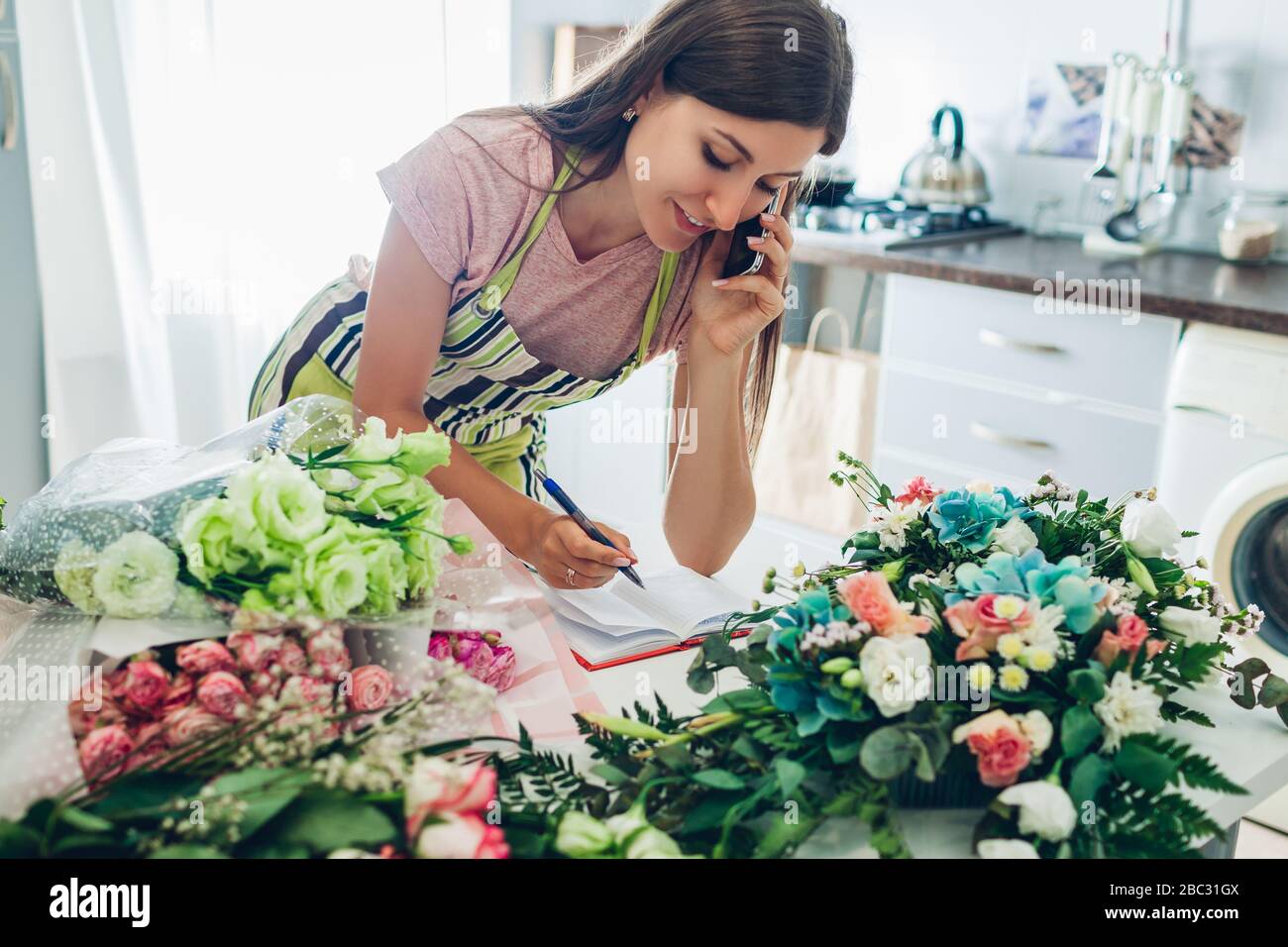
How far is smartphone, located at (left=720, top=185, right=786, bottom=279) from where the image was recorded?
1.44 m

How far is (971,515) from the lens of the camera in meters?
1.03

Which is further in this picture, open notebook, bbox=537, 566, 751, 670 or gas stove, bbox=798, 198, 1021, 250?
gas stove, bbox=798, 198, 1021, 250

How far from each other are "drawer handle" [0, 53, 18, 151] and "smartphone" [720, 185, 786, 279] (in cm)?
174

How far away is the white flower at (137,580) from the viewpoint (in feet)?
2.63

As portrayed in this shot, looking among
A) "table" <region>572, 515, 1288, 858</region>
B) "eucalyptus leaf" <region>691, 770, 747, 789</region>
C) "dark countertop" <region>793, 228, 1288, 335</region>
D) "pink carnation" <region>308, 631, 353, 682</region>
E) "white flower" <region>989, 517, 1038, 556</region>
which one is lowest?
"table" <region>572, 515, 1288, 858</region>

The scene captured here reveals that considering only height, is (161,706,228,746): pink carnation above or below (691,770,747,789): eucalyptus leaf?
above

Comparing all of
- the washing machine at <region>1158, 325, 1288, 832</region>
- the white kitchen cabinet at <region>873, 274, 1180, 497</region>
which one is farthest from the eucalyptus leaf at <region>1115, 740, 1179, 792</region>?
the white kitchen cabinet at <region>873, 274, 1180, 497</region>

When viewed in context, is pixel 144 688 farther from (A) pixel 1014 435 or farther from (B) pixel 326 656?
(A) pixel 1014 435

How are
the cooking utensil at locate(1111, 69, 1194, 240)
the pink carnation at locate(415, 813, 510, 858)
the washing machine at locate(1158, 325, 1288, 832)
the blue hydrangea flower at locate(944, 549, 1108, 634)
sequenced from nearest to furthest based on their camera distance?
the pink carnation at locate(415, 813, 510, 858)
the blue hydrangea flower at locate(944, 549, 1108, 634)
the washing machine at locate(1158, 325, 1288, 832)
the cooking utensil at locate(1111, 69, 1194, 240)

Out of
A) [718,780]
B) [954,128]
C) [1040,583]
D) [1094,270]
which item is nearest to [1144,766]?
[1040,583]

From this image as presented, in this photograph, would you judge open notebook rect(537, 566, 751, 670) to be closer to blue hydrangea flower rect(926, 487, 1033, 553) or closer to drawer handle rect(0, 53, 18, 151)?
blue hydrangea flower rect(926, 487, 1033, 553)
